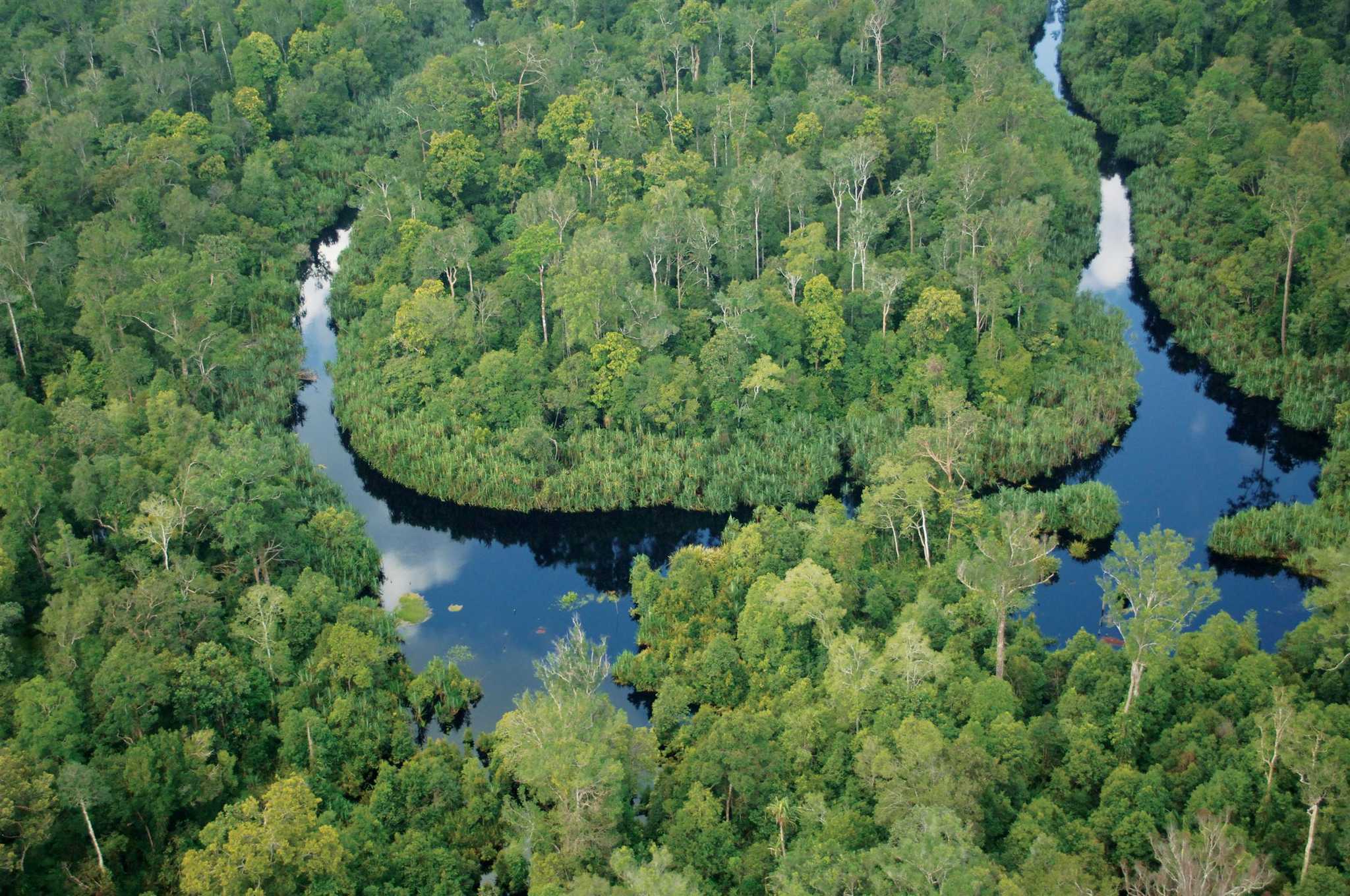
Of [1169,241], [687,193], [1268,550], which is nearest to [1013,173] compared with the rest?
[1169,241]

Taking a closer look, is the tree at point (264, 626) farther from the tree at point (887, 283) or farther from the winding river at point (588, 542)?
the tree at point (887, 283)

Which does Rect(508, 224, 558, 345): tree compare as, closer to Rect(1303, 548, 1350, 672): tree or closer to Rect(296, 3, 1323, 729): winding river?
Rect(296, 3, 1323, 729): winding river

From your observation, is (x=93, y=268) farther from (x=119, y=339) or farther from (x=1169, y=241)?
(x=1169, y=241)

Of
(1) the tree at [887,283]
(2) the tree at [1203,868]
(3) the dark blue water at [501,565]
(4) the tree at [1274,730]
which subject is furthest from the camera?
(1) the tree at [887,283]

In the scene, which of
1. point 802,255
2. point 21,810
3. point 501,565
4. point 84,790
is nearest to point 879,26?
point 802,255

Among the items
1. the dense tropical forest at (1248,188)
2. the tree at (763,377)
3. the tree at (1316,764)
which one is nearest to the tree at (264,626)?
the tree at (763,377)

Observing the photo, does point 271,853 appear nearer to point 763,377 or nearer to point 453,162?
point 763,377

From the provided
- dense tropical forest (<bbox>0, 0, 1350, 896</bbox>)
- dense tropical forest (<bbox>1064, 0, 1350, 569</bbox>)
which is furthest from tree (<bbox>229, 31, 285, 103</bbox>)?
dense tropical forest (<bbox>1064, 0, 1350, 569</bbox>)
